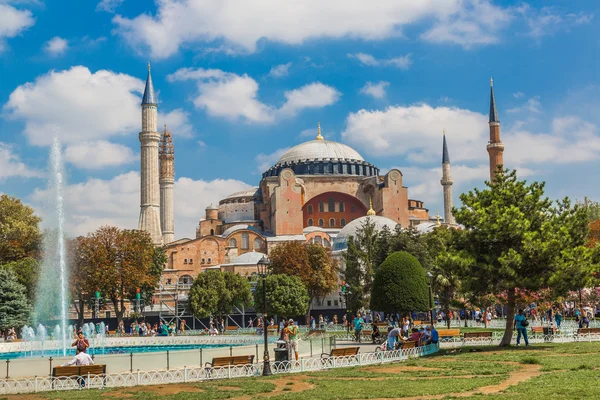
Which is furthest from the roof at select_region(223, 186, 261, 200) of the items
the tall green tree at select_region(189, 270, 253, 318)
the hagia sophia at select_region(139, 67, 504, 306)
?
the tall green tree at select_region(189, 270, 253, 318)

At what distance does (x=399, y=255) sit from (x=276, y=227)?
35179 mm

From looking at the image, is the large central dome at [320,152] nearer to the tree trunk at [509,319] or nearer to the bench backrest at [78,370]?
the tree trunk at [509,319]

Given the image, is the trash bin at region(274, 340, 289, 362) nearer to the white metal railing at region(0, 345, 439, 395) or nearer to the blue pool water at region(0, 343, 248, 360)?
the white metal railing at region(0, 345, 439, 395)

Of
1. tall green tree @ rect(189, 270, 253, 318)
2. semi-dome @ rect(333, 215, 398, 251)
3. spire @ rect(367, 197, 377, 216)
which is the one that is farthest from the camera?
spire @ rect(367, 197, 377, 216)

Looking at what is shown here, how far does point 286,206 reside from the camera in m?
62.6

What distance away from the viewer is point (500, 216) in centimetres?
1938

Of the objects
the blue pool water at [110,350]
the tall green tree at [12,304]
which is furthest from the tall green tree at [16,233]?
the blue pool water at [110,350]

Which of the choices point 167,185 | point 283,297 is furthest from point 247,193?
point 283,297

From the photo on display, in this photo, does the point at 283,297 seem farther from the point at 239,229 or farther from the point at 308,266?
the point at 239,229

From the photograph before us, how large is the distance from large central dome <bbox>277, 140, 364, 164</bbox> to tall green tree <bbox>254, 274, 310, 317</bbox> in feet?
104

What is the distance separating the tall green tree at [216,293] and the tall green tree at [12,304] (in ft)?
27.9

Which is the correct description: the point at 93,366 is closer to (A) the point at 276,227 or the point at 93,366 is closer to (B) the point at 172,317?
(B) the point at 172,317

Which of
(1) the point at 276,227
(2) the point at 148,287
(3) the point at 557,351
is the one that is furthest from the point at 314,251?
(3) the point at 557,351

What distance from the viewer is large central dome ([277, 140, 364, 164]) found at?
70812mm
